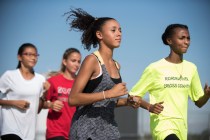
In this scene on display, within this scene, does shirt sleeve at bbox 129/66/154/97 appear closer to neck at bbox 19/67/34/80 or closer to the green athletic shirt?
the green athletic shirt

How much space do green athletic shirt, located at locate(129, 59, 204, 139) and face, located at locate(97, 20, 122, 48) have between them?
1402 mm

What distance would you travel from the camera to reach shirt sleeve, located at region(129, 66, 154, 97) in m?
7.72

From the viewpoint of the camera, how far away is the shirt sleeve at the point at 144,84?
25.3 ft

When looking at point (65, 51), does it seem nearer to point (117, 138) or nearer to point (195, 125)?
point (117, 138)

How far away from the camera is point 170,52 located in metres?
8.01

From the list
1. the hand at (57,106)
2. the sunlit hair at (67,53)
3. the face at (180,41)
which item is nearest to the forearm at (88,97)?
the face at (180,41)

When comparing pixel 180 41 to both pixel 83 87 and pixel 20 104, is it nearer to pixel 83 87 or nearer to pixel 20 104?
pixel 83 87

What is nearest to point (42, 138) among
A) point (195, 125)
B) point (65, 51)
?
point (195, 125)

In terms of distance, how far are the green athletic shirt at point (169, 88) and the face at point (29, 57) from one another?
2.00 meters

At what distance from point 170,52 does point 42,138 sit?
37.1ft

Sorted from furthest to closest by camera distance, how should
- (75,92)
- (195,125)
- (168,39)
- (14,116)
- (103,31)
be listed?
(195,125), (14,116), (168,39), (103,31), (75,92)

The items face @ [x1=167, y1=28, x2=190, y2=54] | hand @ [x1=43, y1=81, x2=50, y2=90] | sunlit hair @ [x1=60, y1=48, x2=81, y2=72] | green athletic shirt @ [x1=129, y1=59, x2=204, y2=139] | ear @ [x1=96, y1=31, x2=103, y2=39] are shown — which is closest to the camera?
ear @ [x1=96, y1=31, x2=103, y2=39]

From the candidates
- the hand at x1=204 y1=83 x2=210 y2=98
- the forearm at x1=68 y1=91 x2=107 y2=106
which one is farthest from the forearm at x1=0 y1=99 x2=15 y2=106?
the forearm at x1=68 y1=91 x2=107 y2=106

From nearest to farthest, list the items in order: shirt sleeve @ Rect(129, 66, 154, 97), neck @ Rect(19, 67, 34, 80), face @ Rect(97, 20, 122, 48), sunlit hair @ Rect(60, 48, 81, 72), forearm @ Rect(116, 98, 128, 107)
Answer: face @ Rect(97, 20, 122, 48), forearm @ Rect(116, 98, 128, 107), shirt sleeve @ Rect(129, 66, 154, 97), neck @ Rect(19, 67, 34, 80), sunlit hair @ Rect(60, 48, 81, 72)
